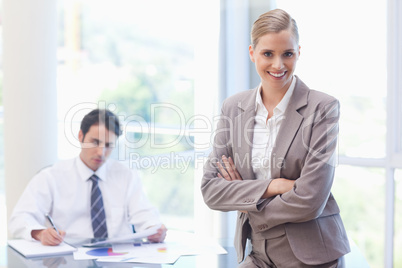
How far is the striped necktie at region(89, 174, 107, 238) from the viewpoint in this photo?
2.75 meters

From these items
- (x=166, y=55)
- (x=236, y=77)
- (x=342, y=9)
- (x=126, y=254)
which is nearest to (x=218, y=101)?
(x=236, y=77)

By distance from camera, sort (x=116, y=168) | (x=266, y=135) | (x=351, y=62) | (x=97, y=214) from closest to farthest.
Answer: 1. (x=266, y=135)
2. (x=97, y=214)
3. (x=116, y=168)
4. (x=351, y=62)

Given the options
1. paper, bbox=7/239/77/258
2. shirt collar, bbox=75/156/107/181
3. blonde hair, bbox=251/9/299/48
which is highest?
blonde hair, bbox=251/9/299/48

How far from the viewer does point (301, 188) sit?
192 cm

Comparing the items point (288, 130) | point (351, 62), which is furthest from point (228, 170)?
point (351, 62)

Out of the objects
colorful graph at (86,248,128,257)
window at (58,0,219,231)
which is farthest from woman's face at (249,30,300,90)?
window at (58,0,219,231)

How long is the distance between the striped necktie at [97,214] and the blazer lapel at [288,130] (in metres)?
1.15

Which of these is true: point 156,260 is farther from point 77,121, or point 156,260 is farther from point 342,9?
point 77,121

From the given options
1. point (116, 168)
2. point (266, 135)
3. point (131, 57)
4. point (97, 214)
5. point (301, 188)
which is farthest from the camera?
point (131, 57)

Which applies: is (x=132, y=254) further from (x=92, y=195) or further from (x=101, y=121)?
(x=101, y=121)

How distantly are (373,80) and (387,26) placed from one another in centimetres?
44

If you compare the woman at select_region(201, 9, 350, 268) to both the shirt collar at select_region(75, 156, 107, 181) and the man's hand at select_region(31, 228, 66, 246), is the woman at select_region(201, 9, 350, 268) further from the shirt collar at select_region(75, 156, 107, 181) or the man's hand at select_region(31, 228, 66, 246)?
the shirt collar at select_region(75, 156, 107, 181)

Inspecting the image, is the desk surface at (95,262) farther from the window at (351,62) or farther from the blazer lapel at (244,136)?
the window at (351,62)

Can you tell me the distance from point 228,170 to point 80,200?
41.1 inches
